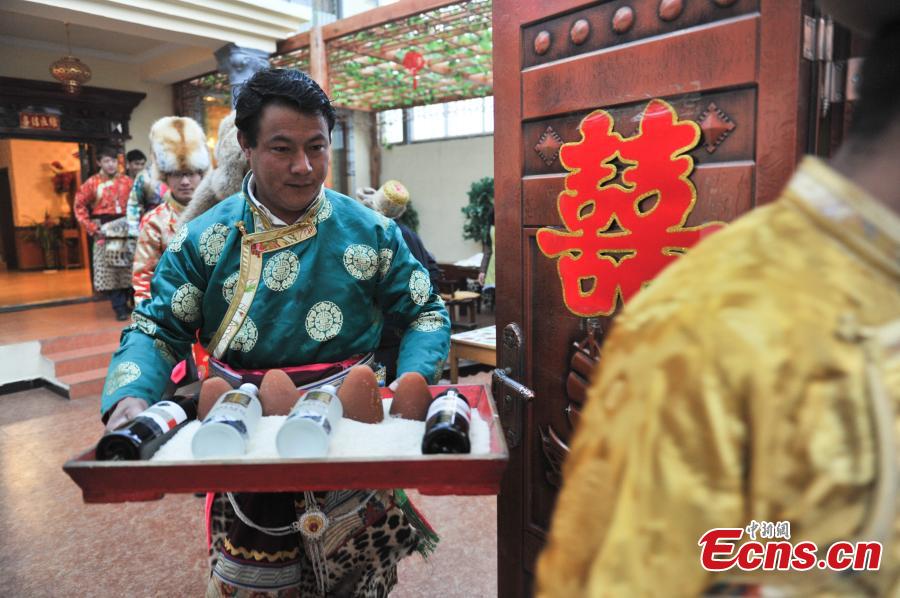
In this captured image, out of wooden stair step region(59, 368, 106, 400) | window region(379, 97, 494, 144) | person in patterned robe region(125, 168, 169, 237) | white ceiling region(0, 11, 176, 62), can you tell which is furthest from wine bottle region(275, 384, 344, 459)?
window region(379, 97, 494, 144)

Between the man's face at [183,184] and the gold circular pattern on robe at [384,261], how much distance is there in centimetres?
225

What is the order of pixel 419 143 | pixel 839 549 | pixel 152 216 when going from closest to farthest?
pixel 839 549, pixel 152 216, pixel 419 143

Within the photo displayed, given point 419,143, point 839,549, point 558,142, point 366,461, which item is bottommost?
point 366,461

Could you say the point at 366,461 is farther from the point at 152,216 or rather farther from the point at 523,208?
the point at 152,216

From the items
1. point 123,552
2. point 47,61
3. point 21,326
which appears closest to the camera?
point 123,552

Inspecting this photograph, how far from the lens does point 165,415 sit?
4.09ft

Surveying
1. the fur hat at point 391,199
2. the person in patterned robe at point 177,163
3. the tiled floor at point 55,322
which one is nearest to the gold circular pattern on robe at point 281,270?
the person in patterned robe at point 177,163

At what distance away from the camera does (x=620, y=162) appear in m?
1.44

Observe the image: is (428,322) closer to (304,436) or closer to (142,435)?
(304,436)

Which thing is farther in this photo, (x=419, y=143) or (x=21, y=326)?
(x=419, y=143)

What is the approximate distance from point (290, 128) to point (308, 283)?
39 centimetres

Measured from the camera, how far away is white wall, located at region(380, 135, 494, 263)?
36.9 ft

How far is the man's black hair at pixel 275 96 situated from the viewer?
149 centimetres

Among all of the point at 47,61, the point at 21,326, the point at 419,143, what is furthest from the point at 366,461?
the point at 419,143
